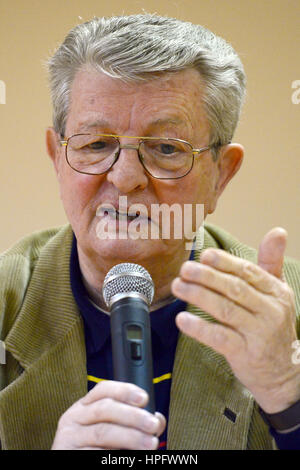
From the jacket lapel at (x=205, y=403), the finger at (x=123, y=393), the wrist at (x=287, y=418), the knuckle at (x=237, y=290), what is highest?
the knuckle at (x=237, y=290)

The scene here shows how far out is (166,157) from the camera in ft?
4.76

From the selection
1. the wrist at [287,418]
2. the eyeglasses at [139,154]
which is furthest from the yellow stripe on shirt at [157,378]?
the eyeglasses at [139,154]

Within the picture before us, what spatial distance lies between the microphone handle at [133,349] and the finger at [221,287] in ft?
0.30

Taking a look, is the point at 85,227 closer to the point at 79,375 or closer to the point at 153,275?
the point at 153,275

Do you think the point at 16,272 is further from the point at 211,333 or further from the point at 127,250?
the point at 211,333

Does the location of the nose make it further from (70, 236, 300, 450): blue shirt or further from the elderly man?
(70, 236, 300, 450): blue shirt

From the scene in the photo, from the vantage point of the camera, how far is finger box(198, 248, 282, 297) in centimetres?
96

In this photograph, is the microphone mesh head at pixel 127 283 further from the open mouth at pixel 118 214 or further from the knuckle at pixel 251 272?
the open mouth at pixel 118 214

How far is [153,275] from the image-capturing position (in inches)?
61.2

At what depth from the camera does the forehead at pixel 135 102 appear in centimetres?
140

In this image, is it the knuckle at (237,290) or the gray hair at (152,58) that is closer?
the knuckle at (237,290)

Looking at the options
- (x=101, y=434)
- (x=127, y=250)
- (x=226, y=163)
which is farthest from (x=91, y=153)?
(x=101, y=434)

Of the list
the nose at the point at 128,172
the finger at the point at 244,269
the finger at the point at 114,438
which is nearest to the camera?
the finger at the point at 114,438

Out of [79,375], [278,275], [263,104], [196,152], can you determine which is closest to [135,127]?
[196,152]
